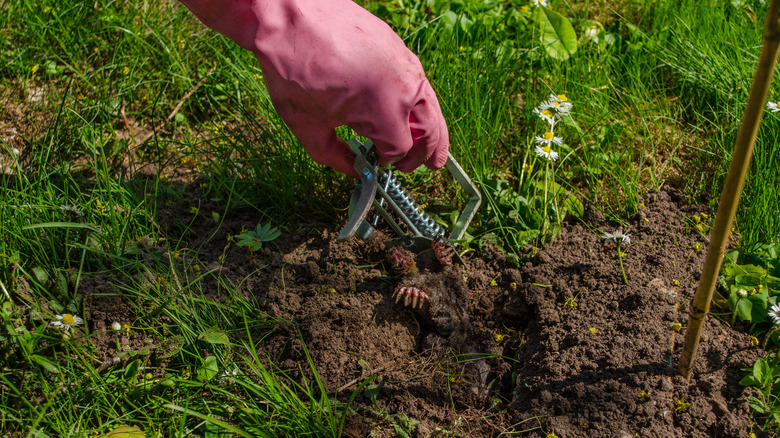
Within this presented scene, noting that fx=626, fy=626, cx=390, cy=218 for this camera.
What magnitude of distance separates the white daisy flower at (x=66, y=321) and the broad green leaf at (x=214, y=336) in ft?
1.28

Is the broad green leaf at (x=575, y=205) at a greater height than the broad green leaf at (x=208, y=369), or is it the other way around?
the broad green leaf at (x=575, y=205)

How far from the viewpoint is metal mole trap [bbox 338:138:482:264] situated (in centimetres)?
183

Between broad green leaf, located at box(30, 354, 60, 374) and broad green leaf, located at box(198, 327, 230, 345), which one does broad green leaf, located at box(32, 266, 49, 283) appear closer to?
broad green leaf, located at box(30, 354, 60, 374)

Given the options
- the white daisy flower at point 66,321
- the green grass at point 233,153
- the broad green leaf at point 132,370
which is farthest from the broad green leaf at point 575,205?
the white daisy flower at point 66,321

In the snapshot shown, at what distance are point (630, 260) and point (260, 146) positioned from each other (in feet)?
4.71

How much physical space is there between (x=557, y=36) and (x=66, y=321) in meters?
2.26

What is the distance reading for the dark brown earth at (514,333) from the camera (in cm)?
172

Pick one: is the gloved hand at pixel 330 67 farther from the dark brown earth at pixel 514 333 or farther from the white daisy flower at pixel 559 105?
the white daisy flower at pixel 559 105

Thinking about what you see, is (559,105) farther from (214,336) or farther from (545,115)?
(214,336)

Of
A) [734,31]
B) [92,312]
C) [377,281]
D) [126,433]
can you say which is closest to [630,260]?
[377,281]

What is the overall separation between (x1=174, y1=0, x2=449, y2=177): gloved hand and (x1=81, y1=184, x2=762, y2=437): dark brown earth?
57cm

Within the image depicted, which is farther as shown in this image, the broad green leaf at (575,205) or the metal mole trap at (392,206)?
the broad green leaf at (575,205)

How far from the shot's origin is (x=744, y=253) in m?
2.07

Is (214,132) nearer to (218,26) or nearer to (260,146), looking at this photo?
(260,146)
